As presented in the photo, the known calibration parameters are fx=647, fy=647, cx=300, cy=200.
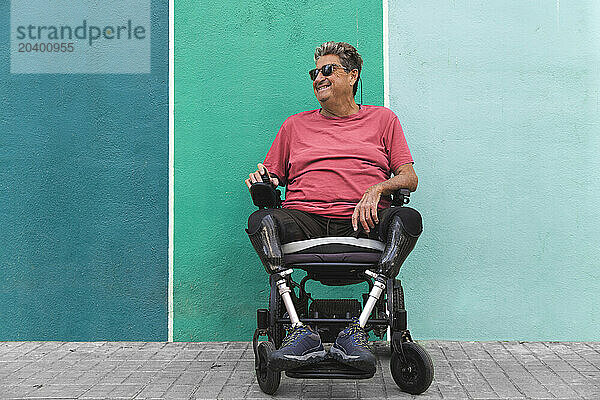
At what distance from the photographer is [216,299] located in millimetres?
3867

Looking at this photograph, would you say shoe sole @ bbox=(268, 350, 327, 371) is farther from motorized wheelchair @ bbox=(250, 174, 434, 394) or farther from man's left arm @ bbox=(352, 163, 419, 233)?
man's left arm @ bbox=(352, 163, 419, 233)

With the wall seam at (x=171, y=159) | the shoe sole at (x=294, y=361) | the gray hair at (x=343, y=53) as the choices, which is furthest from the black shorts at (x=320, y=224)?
the wall seam at (x=171, y=159)

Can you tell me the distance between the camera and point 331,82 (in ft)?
10.7

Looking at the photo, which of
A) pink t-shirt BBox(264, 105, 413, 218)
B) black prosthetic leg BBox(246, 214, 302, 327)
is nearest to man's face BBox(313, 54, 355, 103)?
pink t-shirt BBox(264, 105, 413, 218)

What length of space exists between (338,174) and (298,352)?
1013mm

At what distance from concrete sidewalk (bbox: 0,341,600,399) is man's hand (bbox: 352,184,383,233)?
28.8 inches

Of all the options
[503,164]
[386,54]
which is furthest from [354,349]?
[386,54]

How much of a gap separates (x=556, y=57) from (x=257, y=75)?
1.78 metres

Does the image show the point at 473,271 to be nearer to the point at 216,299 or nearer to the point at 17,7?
the point at 216,299

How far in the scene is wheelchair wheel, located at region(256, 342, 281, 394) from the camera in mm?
2723

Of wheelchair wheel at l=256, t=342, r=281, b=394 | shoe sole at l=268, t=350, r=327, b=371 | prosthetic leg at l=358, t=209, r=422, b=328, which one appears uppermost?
prosthetic leg at l=358, t=209, r=422, b=328

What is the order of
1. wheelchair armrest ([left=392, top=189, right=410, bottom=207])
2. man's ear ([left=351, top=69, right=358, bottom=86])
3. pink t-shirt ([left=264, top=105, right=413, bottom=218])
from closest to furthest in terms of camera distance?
wheelchair armrest ([left=392, top=189, right=410, bottom=207]) < pink t-shirt ([left=264, top=105, right=413, bottom=218]) < man's ear ([left=351, top=69, right=358, bottom=86])

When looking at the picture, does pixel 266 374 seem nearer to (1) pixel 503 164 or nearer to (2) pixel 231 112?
(2) pixel 231 112

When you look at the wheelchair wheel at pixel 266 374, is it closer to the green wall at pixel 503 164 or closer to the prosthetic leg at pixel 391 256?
the prosthetic leg at pixel 391 256
